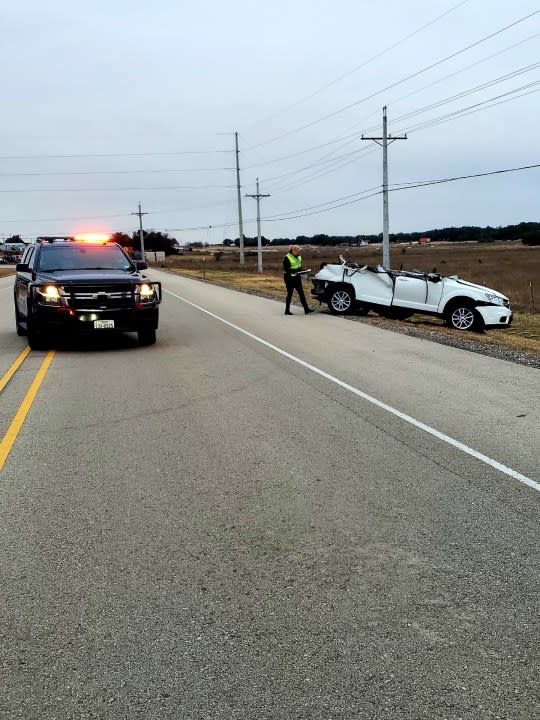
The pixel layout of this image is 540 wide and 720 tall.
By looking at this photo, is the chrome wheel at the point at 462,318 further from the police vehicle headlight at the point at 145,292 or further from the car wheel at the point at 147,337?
the police vehicle headlight at the point at 145,292

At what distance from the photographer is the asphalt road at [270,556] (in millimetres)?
2893

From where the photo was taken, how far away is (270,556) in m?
4.11

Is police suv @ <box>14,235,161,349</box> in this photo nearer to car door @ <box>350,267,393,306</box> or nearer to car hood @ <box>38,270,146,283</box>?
car hood @ <box>38,270,146,283</box>

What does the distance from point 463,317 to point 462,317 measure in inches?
1.0

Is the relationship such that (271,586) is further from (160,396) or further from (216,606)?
(160,396)

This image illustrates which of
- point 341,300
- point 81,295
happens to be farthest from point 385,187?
point 81,295

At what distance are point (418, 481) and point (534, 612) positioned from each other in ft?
6.53

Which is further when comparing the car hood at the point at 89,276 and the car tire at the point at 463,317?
the car tire at the point at 463,317

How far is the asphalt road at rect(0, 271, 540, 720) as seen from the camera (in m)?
2.89

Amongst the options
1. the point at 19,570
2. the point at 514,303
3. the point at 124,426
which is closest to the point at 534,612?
the point at 19,570

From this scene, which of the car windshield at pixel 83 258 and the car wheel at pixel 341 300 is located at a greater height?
the car windshield at pixel 83 258

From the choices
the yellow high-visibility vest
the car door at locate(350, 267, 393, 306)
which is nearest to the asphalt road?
the car door at locate(350, 267, 393, 306)

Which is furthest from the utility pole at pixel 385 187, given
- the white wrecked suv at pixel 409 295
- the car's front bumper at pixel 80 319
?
the car's front bumper at pixel 80 319

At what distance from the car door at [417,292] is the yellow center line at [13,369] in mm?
9205
